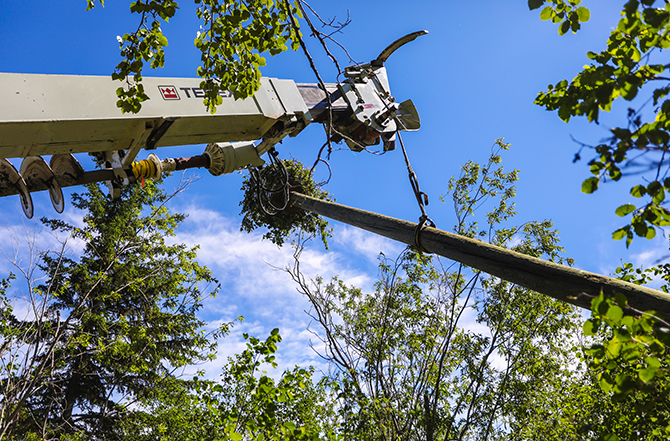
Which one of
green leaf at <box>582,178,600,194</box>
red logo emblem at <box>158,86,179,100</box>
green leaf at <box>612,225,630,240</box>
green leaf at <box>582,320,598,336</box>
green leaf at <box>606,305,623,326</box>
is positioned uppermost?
red logo emblem at <box>158,86,179,100</box>

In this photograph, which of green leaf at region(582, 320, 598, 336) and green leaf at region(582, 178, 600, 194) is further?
green leaf at region(582, 178, 600, 194)

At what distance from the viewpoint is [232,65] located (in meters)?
3.67

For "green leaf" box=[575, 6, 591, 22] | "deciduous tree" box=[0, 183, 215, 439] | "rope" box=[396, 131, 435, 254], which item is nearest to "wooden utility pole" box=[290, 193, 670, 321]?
"rope" box=[396, 131, 435, 254]

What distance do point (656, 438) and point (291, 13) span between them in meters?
7.35

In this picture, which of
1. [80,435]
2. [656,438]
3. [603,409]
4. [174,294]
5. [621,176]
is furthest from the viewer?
[174,294]

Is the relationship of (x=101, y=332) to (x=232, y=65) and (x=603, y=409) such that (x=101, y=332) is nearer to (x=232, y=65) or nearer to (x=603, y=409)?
(x=232, y=65)

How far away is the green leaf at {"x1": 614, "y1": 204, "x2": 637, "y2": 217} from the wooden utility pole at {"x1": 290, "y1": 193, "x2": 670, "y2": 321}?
0.36 m

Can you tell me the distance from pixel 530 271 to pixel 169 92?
366cm

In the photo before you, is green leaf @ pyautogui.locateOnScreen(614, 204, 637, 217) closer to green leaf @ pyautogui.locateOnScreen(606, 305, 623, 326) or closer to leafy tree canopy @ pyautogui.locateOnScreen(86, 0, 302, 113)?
green leaf @ pyautogui.locateOnScreen(606, 305, 623, 326)

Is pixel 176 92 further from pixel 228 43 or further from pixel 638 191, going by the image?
pixel 638 191

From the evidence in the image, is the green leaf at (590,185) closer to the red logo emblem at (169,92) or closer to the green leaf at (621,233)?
the green leaf at (621,233)

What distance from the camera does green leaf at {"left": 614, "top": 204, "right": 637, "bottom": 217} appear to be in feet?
5.28

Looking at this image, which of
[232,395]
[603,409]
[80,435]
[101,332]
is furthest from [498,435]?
[101,332]

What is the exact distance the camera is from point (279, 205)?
912 cm
